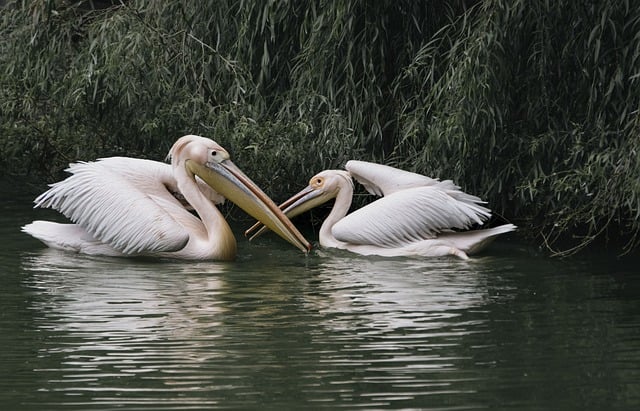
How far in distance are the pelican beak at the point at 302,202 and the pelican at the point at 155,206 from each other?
429mm

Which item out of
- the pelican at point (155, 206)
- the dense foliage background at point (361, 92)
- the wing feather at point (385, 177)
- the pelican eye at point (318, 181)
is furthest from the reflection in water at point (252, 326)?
the dense foliage background at point (361, 92)

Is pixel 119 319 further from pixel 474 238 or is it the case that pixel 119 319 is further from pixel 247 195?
pixel 474 238

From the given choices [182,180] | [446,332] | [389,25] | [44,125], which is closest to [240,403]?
[446,332]

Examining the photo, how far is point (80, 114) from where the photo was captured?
32.3 feet

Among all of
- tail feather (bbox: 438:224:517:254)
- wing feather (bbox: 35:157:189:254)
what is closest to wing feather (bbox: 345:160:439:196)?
tail feather (bbox: 438:224:517:254)

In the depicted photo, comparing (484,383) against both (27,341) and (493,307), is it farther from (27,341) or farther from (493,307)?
(27,341)

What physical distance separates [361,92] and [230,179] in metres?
1.20

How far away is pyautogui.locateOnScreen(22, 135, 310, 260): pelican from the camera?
27.4 ft

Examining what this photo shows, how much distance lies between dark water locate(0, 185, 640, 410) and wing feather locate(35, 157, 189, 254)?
0.56ft

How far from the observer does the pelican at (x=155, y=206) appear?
8359 millimetres

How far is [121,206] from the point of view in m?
8.42

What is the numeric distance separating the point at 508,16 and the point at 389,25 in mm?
1144

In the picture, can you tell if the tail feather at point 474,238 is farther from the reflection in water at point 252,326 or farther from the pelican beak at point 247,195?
the pelican beak at point 247,195

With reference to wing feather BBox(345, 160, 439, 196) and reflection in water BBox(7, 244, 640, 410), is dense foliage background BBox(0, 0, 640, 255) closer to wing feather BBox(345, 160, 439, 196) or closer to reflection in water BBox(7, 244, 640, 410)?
wing feather BBox(345, 160, 439, 196)
